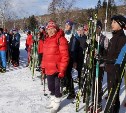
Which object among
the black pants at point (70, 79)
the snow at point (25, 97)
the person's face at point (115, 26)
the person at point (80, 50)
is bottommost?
the snow at point (25, 97)

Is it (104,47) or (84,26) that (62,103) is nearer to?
(104,47)

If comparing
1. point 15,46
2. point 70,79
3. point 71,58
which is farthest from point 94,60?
point 15,46

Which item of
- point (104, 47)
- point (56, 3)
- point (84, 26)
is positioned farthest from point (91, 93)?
point (56, 3)

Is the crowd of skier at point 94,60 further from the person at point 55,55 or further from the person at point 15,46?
the person at point 15,46

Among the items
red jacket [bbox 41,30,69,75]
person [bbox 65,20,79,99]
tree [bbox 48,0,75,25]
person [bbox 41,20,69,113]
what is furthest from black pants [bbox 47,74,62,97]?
tree [bbox 48,0,75,25]

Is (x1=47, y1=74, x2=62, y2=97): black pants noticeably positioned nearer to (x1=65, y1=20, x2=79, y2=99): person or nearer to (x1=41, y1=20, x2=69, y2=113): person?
(x1=41, y1=20, x2=69, y2=113): person

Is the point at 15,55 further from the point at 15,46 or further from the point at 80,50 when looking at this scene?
the point at 80,50

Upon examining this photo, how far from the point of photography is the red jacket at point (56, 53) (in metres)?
5.96

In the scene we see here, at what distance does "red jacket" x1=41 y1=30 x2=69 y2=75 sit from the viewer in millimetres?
5957

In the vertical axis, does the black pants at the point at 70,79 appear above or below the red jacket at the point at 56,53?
below

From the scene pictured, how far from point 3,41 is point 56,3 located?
131 feet

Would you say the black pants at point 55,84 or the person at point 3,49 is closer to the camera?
the black pants at point 55,84

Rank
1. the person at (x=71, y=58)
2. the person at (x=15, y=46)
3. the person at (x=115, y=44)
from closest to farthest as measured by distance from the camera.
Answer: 1. the person at (x=115, y=44)
2. the person at (x=71, y=58)
3. the person at (x=15, y=46)

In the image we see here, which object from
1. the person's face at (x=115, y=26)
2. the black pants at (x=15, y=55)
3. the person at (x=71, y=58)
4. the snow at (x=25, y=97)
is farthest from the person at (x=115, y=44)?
the black pants at (x=15, y=55)
